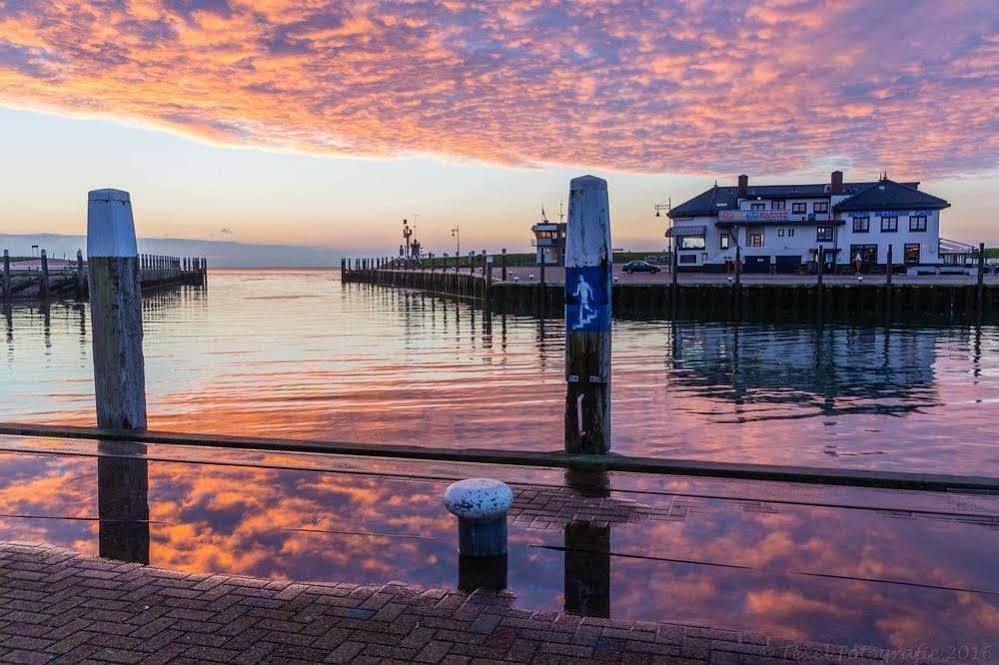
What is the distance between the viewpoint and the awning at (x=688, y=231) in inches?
2960

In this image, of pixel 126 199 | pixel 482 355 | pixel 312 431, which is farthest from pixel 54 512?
pixel 482 355

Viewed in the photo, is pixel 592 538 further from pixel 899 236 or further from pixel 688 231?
pixel 899 236

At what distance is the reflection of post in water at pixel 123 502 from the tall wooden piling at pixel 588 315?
11.9ft

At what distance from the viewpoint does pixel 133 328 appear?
8.05 m

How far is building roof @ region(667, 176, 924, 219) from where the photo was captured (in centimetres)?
7362

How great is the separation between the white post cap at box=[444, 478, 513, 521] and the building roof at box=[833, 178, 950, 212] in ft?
242

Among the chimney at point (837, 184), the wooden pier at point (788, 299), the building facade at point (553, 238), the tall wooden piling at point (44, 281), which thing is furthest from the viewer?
the building facade at point (553, 238)

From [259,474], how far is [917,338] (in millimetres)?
28737

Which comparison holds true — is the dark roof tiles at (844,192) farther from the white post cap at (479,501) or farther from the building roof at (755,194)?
the white post cap at (479,501)

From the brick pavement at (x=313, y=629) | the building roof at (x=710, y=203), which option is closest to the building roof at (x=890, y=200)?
the building roof at (x=710, y=203)

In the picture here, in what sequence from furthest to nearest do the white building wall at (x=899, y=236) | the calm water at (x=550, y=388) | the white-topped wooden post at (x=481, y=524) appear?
the white building wall at (x=899, y=236) → the calm water at (x=550, y=388) → the white-topped wooden post at (x=481, y=524)

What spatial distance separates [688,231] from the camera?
75.9 metres

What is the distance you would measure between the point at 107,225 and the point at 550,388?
34.1 feet

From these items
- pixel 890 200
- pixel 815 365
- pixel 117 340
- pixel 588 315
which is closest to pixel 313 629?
pixel 588 315
